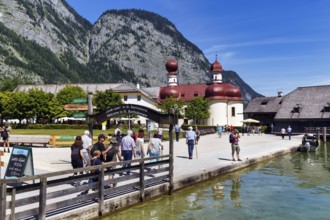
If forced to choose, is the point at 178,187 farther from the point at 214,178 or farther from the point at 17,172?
the point at 17,172

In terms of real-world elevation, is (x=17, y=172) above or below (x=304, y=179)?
above

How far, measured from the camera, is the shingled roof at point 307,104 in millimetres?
58031

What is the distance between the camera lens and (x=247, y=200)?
13391 mm

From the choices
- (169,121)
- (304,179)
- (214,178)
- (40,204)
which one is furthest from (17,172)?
(304,179)

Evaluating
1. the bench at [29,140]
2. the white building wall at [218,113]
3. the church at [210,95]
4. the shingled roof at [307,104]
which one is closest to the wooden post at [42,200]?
the bench at [29,140]

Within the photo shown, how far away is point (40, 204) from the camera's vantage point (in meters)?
8.67

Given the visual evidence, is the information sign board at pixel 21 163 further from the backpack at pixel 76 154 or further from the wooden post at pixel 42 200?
the wooden post at pixel 42 200

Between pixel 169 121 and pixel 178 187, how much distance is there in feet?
9.12

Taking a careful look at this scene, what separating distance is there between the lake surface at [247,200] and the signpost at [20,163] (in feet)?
9.52

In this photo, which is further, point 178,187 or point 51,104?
point 51,104

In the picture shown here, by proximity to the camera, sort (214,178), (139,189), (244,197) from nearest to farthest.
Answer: (139,189) < (244,197) < (214,178)

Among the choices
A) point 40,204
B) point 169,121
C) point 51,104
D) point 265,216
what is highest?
point 51,104

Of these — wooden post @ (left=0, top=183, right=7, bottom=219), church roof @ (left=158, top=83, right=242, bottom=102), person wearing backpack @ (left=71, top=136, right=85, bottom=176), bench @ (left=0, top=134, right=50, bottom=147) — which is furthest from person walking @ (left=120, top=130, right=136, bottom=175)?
church roof @ (left=158, top=83, right=242, bottom=102)

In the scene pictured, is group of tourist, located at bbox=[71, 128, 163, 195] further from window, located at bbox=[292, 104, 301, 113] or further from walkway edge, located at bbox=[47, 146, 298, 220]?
window, located at bbox=[292, 104, 301, 113]
